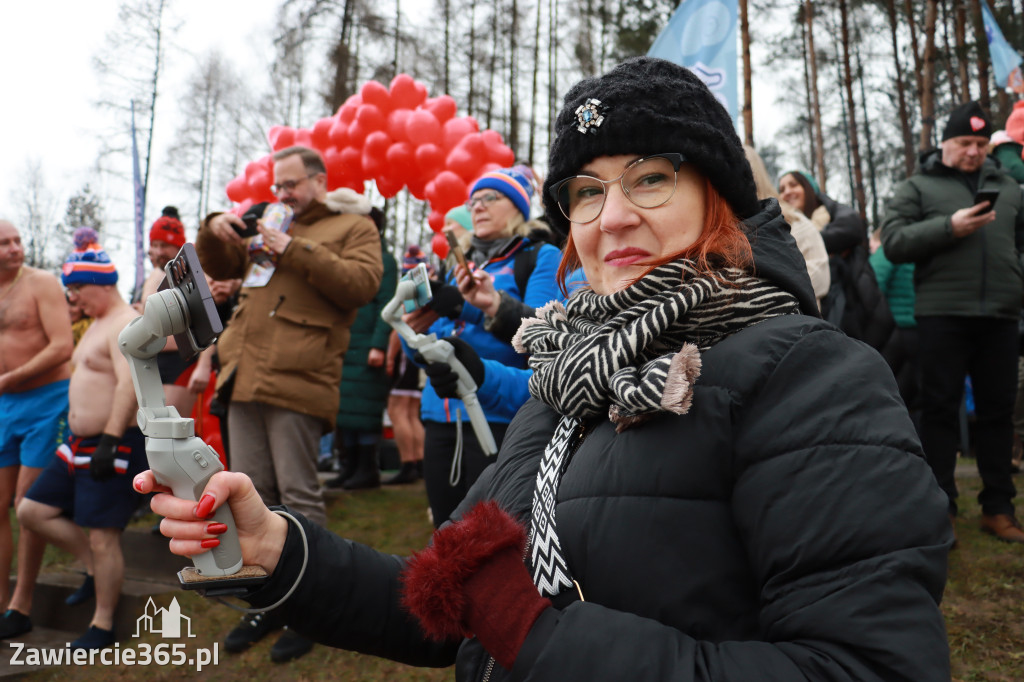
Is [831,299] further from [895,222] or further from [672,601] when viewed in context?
[672,601]

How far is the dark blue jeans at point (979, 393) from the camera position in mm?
3877

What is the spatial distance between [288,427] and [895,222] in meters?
3.38

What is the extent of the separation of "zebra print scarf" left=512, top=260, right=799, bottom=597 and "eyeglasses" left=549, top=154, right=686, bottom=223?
0.54 ft

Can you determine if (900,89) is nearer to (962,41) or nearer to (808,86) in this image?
(962,41)

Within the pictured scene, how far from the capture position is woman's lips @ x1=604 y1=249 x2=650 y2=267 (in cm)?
129

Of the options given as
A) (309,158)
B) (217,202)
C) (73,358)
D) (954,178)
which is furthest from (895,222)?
(217,202)

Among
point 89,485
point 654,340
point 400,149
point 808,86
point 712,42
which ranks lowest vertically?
point 89,485

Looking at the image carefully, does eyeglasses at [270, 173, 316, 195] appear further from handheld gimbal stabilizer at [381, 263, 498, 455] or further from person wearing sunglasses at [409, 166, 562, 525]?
handheld gimbal stabilizer at [381, 263, 498, 455]

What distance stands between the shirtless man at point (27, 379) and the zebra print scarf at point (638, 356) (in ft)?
13.9

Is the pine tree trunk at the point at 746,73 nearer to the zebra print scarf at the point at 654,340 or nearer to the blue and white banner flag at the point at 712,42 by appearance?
the blue and white banner flag at the point at 712,42

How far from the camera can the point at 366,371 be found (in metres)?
6.14

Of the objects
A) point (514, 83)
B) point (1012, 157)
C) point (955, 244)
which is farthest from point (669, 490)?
point (514, 83)

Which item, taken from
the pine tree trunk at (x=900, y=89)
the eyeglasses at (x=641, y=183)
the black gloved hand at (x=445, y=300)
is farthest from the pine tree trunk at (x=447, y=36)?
the eyeglasses at (x=641, y=183)

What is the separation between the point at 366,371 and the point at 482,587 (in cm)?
533
